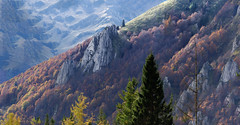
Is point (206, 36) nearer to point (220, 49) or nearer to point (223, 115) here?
point (220, 49)

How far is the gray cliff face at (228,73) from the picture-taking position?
5472 inches

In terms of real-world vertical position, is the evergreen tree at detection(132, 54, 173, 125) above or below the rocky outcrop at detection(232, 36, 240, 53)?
below

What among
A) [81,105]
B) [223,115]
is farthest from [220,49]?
[81,105]

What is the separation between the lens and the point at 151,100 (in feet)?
75.0

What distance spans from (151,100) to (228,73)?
13189 centimetres

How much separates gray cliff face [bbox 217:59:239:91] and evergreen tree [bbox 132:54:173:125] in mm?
126242

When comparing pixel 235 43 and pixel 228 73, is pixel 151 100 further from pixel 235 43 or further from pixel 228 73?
pixel 235 43

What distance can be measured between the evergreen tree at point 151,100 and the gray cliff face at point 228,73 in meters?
126

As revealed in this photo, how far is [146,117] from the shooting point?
77.6ft

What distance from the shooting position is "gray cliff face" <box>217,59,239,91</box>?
139m

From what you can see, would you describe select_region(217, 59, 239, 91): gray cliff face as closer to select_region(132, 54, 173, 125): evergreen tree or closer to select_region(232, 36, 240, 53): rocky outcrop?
select_region(232, 36, 240, 53): rocky outcrop

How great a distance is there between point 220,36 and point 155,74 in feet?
544

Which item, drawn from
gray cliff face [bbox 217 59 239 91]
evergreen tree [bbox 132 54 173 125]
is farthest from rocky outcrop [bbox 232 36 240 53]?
evergreen tree [bbox 132 54 173 125]

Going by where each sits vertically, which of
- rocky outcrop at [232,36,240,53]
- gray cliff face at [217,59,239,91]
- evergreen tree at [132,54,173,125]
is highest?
rocky outcrop at [232,36,240,53]
